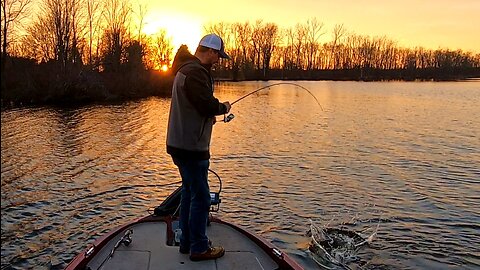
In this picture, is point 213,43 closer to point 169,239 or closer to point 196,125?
point 196,125

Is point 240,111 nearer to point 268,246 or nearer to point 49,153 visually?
point 49,153

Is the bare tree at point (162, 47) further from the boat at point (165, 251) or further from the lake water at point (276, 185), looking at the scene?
the boat at point (165, 251)

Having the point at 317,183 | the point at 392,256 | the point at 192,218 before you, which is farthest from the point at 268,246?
the point at 317,183

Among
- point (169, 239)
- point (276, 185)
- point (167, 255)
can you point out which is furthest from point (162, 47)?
point (167, 255)

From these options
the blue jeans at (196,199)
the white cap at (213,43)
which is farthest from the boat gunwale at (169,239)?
the white cap at (213,43)

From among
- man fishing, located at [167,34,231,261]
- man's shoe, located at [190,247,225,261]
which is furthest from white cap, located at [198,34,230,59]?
man's shoe, located at [190,247,225,261]

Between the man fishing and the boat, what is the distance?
21 centimetres

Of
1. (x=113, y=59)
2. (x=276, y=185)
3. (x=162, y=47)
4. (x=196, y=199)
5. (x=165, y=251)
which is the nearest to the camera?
(x=196, y=199)

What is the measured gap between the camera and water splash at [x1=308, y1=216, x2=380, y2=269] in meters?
7.55

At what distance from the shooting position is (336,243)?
8.34m

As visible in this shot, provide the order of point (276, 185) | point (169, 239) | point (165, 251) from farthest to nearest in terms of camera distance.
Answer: point (276, 185) < point (169, 239) < point (165, 251)

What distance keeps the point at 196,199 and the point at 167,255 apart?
69cm

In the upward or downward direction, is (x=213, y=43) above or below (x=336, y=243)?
above

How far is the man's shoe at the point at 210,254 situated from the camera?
4.97 metres
